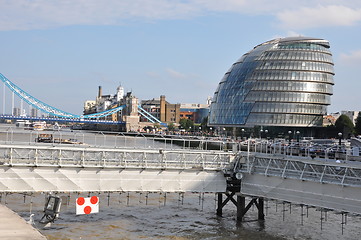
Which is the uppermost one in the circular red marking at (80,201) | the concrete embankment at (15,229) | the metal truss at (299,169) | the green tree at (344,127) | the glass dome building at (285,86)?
the glass dome building at (285,86)

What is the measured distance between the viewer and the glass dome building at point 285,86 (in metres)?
143

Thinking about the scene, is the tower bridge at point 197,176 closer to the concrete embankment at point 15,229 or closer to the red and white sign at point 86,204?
the concrete embankment at point 15,229

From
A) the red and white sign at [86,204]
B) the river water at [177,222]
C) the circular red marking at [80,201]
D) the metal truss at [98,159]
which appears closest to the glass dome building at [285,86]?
the river water at [177,222]

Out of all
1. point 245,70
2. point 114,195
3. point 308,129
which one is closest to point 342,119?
point 308,129

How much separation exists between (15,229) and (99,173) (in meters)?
11.6

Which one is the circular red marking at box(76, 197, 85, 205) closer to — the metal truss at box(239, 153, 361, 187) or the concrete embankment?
the concrete embankment

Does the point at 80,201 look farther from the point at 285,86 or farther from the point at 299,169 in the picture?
the point at 285,86

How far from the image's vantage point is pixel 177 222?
40.2 metres

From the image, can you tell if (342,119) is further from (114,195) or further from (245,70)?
(114,195)

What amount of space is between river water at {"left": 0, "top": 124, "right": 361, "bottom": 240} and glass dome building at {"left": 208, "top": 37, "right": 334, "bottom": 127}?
96083 millimetres

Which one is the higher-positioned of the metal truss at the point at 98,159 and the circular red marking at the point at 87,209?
the metal truss at the point at 98,159

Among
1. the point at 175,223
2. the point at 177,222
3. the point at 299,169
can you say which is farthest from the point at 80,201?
the point at 299,169

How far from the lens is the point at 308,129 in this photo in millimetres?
147625

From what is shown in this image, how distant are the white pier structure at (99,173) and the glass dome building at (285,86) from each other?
105 m
